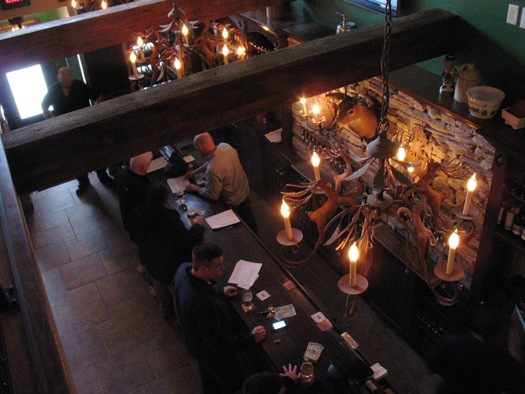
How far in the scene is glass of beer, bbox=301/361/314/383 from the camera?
418 centimetres

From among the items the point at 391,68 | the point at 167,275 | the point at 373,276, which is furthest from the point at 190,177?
the point at 391,68

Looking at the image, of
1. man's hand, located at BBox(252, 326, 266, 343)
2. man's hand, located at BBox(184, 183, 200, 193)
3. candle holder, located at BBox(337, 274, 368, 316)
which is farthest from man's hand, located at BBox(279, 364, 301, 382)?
man's hand, located at BBox(184, 183, 200, 193)

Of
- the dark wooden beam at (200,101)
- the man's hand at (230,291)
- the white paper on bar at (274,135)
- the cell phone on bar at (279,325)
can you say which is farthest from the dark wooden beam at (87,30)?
the cell phone on bar at (279,325)

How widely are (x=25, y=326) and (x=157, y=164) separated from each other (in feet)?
16.5

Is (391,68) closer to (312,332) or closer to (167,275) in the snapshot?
(312,332)

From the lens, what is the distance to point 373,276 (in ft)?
19.4

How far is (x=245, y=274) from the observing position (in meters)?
5.18

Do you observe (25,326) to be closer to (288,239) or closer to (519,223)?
(288,239)

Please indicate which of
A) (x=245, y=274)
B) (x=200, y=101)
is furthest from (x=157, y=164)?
(x=200, y=101)

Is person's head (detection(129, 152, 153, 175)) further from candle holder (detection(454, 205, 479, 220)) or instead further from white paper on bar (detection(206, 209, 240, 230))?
candle holder (detection(454, 205, 479, 220))

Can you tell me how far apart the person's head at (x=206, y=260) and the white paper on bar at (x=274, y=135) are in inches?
123

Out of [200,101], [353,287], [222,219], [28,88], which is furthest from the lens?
[28,88]

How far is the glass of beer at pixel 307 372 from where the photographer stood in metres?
4.18

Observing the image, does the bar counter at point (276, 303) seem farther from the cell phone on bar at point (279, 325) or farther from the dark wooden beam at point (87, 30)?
the dark wooden beam at point (87, 30)
